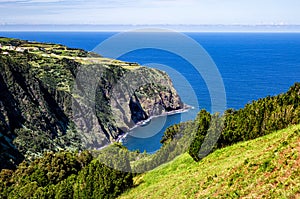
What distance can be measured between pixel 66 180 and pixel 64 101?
4266 inches

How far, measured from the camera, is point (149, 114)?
171 m

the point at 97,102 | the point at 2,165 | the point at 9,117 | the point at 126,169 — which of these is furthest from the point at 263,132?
the point at 97,102

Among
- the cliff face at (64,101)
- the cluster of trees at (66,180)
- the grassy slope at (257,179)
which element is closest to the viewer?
the grassy slope at (257,179)

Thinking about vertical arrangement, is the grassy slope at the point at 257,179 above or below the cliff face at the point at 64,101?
above

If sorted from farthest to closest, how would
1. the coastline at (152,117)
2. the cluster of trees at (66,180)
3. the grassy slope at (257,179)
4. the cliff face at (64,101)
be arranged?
the coastline at (152,117), the cliff face at (64,101), the cluster of trees at (66,180), the grassy slope at (257,179)

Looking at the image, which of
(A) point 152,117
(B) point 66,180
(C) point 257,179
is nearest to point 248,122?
(B) point 66,180

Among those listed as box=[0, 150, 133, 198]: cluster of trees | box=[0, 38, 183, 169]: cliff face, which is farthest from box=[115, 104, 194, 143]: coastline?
box=[0, 150, 133, 198]: cluster of trees

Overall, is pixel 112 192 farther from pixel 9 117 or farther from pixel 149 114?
pixel 149 114

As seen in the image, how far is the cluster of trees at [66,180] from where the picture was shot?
34.7 m

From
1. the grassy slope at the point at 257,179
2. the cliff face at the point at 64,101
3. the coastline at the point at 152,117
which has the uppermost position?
the grassy slope at the point at 257,179

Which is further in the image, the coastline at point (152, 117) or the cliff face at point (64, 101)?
the coastline at point (152, 117)

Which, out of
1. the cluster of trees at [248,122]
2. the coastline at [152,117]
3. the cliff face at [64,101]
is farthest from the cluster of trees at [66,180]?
the coastline at [152,117]

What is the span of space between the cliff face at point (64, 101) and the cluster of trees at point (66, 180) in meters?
39.5

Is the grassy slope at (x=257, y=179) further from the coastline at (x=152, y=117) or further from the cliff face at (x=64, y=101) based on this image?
the coastline at (x=152, y=117)
